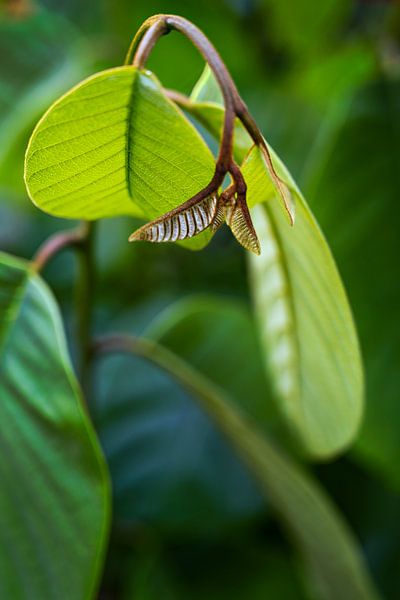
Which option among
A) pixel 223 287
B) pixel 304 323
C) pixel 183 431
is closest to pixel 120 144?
pixel 304 323

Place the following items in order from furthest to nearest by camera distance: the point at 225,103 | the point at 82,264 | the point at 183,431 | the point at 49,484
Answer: the point at 183,431, the point at 82,264, the point at 49,484, the point at 225,103

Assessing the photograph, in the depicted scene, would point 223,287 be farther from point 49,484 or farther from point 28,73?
point 49,484

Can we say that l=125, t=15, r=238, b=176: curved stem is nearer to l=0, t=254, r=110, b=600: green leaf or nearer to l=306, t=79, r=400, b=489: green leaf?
l=0, t=254, r=110, b=600: green leaf

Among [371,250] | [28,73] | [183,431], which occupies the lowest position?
[183,431]

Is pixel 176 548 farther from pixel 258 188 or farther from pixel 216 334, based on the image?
pixel 258 188

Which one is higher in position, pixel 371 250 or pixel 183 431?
pixel 371 250

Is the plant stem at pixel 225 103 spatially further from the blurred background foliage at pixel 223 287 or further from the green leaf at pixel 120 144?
the blurred background foliage at pixel 223 287

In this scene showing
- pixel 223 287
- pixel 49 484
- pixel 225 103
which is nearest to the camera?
pixel 225 103
